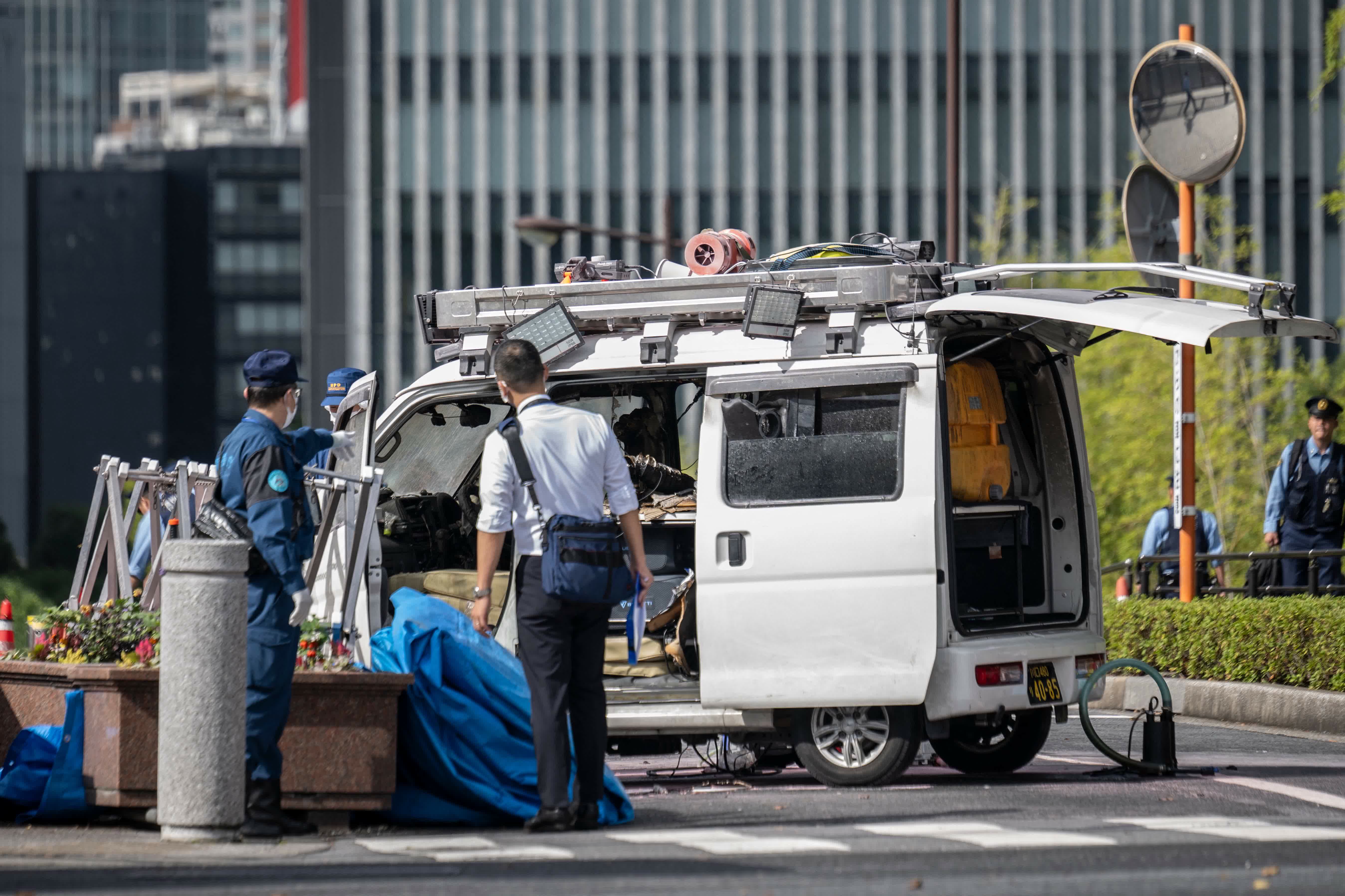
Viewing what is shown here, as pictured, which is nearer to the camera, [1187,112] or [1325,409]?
[1187,112]

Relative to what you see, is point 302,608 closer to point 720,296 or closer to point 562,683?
point 562,683

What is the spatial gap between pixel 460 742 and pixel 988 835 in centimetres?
202

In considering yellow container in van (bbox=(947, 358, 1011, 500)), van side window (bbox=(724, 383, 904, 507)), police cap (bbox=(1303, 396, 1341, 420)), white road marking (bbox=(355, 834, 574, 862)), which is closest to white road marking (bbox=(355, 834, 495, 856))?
white road marking (bbox=(355, 834, 574, 862))

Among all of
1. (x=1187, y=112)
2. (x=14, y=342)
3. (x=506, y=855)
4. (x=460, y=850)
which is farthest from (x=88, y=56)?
(x=506, y=855)

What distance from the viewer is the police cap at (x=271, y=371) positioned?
7324mm

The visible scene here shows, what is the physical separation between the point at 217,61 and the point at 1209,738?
573 feet

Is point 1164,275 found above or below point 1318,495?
above

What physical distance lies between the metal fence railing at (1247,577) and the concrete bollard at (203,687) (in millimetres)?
8140

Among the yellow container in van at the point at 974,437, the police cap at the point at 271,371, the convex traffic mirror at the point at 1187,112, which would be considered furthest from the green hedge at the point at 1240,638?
the police cap at the point at 271,371

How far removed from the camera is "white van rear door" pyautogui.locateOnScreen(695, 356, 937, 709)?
841cm

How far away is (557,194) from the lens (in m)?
58.8

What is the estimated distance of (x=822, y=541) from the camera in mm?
8508

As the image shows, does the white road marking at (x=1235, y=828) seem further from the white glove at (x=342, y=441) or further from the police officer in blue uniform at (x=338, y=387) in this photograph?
the police officer in blue uniform at (x=338, y=387)

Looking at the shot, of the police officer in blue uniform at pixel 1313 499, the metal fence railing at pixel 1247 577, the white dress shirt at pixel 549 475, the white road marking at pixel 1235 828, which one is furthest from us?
the police officer in blue uniform at pixel 1313 499
